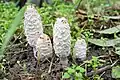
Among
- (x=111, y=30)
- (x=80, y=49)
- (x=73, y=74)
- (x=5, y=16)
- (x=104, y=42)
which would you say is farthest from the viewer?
(x=5, y=16)

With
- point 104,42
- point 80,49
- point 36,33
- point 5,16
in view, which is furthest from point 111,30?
point 5,16

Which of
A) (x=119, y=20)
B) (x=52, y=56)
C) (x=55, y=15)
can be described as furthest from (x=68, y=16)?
(x=52, y=56)

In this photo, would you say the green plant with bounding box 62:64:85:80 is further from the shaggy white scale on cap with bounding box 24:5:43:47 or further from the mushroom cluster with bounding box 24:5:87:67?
the shaggy white scale on cap with bounding box 24:5:43:47

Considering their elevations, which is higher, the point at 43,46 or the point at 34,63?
the point at 43,46

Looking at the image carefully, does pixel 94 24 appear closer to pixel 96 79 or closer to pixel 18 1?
pixel 96 79

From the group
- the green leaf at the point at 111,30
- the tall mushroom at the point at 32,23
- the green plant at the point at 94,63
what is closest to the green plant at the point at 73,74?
the green plant at the point at 94,63

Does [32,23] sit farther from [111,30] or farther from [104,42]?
[111,30]
